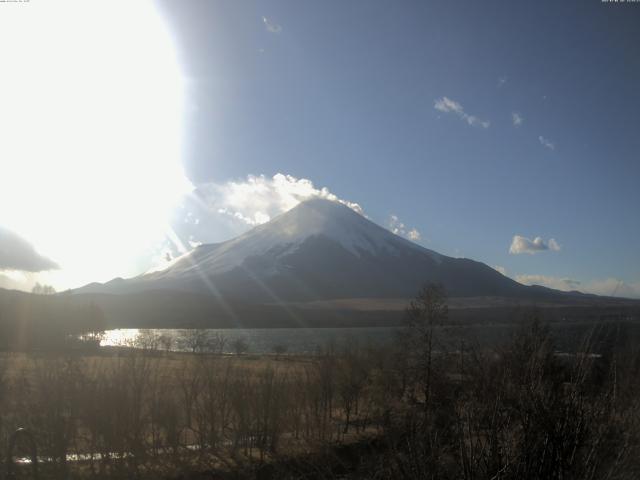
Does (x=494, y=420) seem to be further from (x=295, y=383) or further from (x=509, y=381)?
(x=295, y=383)

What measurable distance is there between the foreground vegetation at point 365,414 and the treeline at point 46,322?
5595 centimetres

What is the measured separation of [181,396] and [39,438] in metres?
7.85

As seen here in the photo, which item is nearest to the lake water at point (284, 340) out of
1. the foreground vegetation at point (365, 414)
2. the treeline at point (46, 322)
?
the treeline at point (46, 322)

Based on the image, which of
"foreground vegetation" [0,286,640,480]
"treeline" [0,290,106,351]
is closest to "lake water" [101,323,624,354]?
"foreground vegetation" [0,286,640,480]

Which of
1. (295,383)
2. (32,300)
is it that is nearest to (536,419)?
(295,383)

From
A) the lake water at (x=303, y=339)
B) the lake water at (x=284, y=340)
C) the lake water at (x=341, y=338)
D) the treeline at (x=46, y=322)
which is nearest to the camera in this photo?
the lake water at (x=341, y=338)

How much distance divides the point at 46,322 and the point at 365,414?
76.3 m

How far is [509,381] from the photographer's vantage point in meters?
4.82

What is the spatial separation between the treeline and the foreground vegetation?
184 feet

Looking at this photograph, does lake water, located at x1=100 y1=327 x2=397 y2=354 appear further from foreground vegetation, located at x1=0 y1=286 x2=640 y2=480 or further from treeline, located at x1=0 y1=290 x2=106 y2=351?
foreground vegetation, located at x1=0 y1=286 x2=640 y2=480

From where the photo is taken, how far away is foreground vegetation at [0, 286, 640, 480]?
14.1 feet

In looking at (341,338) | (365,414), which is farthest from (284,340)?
(365,414)

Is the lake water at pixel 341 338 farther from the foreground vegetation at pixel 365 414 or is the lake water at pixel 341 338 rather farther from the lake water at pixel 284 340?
the foreground vegetation at pixel 365 414

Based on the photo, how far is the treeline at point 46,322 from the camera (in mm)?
79438
